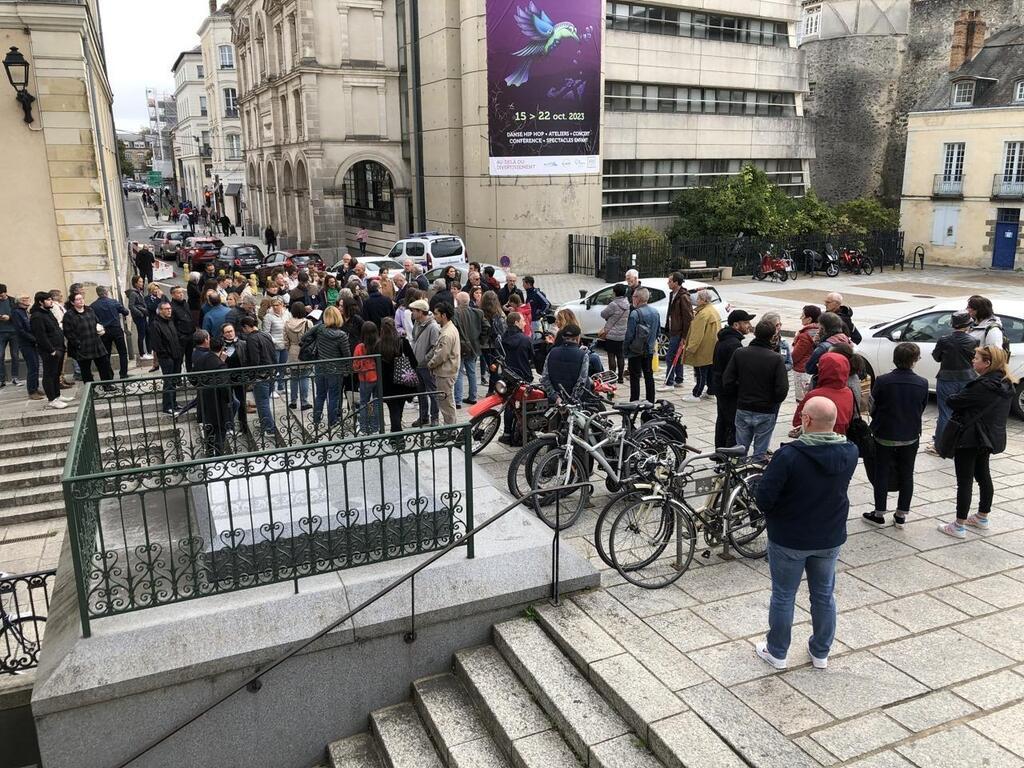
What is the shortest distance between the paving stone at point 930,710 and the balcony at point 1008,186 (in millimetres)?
31426

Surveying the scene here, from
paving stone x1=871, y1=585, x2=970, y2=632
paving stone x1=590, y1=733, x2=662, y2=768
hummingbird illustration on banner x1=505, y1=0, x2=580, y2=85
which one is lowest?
paving stone x1=590, y1=733, x2=662, y2=768

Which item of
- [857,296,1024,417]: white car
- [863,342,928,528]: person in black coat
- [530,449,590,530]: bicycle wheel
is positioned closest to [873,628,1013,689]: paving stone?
[863,342,928,528]: person in black coat

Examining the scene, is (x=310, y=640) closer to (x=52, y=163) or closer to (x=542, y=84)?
(x=52, y=163)

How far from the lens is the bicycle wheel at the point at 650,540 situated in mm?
6215

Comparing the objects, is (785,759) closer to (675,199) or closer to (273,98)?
(675,199)

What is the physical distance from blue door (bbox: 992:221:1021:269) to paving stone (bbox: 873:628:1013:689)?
31012mm

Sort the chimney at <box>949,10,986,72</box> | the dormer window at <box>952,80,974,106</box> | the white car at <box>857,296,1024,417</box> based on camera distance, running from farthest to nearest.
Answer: the chimney at <box>949,10,986,72</box>, the dormer window at <box>952,80,974,106</box>, the white car at <box>857,296,1024,417</box>

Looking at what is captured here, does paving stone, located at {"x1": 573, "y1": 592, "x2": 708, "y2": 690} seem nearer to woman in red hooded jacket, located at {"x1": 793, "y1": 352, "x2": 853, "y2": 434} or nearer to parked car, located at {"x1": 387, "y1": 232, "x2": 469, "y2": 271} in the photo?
woman in red hooded jacket, located at {"x1": 793, "y1": 352, "x2": 853, "y2": 434}

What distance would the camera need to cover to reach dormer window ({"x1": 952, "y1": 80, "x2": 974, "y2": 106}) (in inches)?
1240

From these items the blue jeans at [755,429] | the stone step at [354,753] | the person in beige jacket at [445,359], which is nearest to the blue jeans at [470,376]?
the person in beige jacket at [445,359]

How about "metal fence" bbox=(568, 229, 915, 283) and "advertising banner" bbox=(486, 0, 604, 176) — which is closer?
"advertising banner" bbox=(486, 0, 604, 176)

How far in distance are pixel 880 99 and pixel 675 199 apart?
16514 millimetres

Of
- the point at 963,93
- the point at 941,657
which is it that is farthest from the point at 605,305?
the point at 963,93

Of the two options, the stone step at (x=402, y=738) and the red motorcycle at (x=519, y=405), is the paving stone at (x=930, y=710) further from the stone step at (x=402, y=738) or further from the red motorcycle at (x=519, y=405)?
the red motorcycle at (x=519, y=405)
